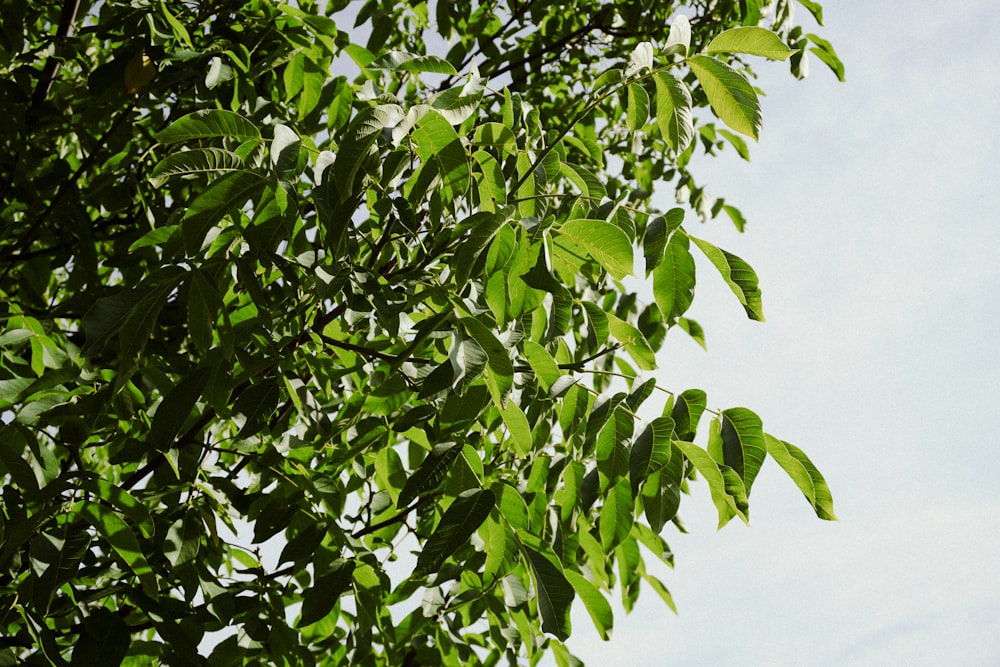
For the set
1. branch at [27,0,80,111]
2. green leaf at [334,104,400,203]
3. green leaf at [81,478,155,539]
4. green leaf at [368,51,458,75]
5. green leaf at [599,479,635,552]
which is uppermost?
branch at [27,0,80,111]

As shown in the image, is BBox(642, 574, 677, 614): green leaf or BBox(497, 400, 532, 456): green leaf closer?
BBox(497, 400, 532, 456): green leaf

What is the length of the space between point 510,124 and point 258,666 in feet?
3.79

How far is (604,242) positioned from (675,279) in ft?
0.63

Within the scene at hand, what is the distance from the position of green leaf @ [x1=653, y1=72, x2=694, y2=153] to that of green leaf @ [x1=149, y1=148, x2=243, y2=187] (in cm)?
65

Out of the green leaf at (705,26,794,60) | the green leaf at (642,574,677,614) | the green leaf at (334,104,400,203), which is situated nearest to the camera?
the green leaf at (334,104,400,203)

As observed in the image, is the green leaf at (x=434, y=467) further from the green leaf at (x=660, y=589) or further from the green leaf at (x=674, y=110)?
the green leaf at (x=660, y=589)

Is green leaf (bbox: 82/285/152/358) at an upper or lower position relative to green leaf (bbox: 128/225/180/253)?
lower

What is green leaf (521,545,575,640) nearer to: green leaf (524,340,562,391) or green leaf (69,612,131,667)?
green leaf (524,340,562,391)

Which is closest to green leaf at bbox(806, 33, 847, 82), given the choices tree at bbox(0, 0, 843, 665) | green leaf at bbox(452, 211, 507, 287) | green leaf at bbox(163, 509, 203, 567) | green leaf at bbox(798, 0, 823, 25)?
green leaf at bbox(798, 0, 823, 25)

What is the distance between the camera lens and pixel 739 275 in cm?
126

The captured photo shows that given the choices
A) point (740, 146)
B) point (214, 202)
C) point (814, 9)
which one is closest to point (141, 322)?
point (214, 202)

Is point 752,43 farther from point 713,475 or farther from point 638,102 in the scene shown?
point 713,475

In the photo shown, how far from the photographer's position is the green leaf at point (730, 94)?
1.20m

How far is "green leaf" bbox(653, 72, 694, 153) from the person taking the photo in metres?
1.23
